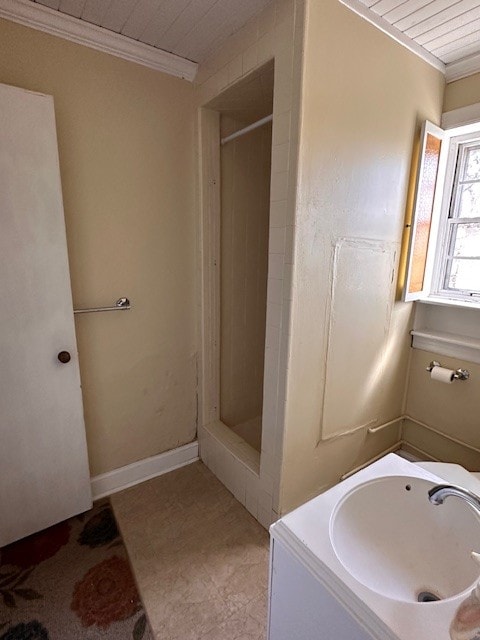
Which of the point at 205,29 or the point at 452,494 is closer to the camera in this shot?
the point at 452,494

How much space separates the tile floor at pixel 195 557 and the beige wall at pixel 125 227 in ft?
0.93

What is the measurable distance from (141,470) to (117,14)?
2266mm

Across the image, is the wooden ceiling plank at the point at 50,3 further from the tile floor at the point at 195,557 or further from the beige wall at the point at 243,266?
the tile floor at the point at 195,557

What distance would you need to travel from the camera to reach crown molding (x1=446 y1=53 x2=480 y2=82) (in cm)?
164

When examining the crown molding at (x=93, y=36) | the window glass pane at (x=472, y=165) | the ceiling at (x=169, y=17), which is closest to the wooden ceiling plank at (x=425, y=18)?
the ceiling at (x=169, y=17)

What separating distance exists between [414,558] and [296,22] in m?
1.82

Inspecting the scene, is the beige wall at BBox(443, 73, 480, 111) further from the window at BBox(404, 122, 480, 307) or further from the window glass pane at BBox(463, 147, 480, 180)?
the window glass pane at BBox(463, 147, 480, 180)

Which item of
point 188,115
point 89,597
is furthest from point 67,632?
point 188,115

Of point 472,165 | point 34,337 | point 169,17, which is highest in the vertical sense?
point 169,17

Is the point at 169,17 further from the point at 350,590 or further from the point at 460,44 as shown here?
the point at 350,590

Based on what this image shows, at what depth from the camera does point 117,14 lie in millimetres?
1345

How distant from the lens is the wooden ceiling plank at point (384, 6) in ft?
4.19

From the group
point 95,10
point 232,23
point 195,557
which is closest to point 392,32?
point 232,23

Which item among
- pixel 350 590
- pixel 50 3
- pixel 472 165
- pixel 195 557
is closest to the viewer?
pixel 350 590
